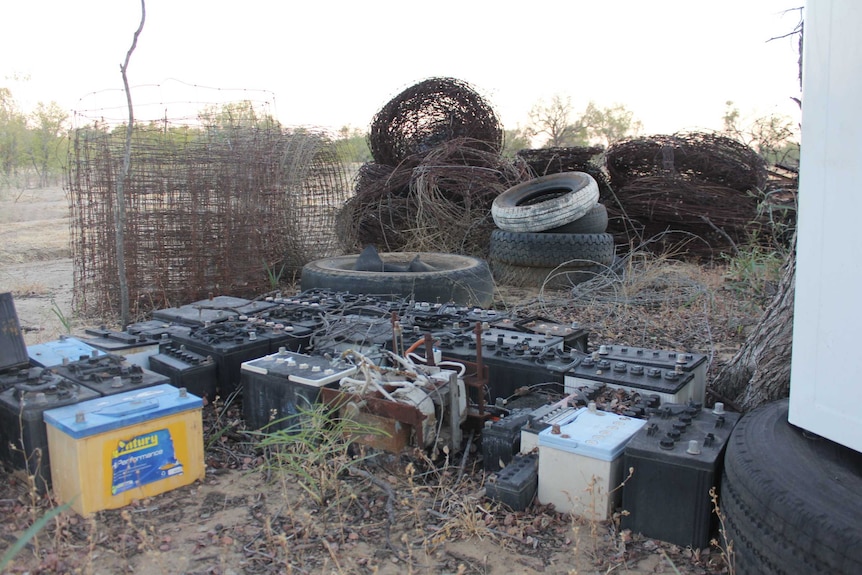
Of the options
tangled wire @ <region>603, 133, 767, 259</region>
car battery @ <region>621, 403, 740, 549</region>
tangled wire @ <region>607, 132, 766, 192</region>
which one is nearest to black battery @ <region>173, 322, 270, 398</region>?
car battery @ <region>621, 403, 740, 549</region>

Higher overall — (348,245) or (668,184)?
(668,184)

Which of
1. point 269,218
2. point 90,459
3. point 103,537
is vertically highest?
point 269,218

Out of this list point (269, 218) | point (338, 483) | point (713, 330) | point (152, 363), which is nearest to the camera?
point (338, 483)

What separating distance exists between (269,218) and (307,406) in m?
4.75

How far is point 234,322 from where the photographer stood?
4.48 m

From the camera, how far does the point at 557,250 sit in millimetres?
7738

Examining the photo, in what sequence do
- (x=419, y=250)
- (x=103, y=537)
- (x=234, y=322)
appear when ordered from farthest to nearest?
(x=419, y=250) → (x=234, y=322) → (x=103, y=537)

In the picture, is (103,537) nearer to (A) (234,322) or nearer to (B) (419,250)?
(A) (234,322)

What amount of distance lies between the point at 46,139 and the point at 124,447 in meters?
29.9

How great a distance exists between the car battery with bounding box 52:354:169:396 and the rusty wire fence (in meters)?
3.28

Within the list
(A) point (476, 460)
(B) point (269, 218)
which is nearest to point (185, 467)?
(A) point (476, 460)

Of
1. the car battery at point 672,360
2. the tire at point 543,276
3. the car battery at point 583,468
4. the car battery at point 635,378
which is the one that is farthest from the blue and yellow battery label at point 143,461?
the tire at point 543,276

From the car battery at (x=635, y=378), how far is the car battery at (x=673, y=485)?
1.86ft

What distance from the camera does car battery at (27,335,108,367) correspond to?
3.52m
